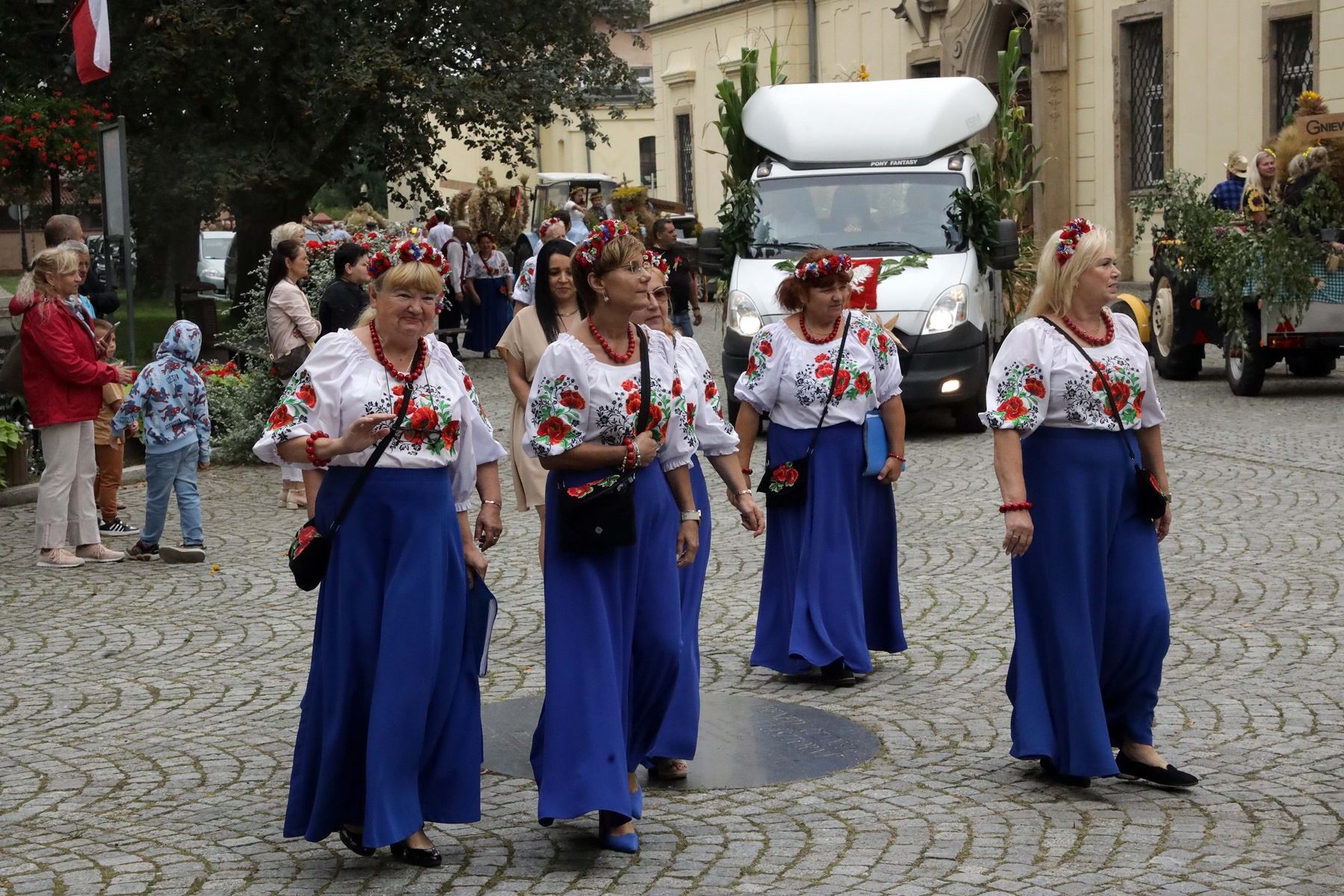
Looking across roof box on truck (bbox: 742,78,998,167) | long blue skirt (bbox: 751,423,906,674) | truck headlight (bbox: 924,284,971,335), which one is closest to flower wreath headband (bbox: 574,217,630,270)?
long blue skirt (bbox: 751,423,906,674)

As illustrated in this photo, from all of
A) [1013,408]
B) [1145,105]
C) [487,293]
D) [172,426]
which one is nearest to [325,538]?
[1013,408]

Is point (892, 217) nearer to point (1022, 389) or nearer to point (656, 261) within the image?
point (656, 261)

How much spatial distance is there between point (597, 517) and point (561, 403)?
0.34 m

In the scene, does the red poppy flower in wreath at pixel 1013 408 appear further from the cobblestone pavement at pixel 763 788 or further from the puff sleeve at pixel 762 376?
the puff sleeve at pixel 762 376

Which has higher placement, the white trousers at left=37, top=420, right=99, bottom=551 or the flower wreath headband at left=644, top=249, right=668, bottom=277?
the flower wreath headband at left=644, top=249, right=668, bottom=277

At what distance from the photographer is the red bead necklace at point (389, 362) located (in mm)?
5289

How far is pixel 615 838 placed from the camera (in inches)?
209

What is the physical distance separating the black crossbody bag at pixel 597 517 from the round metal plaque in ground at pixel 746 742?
44.3 inches

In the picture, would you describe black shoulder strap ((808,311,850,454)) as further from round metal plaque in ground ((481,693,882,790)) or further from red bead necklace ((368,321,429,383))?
red bead necklace ((368,321,429,383))

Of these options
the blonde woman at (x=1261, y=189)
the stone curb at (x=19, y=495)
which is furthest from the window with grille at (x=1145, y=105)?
the stone curb at (x=19, y=495)

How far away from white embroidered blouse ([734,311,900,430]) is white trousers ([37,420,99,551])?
14.9 ft

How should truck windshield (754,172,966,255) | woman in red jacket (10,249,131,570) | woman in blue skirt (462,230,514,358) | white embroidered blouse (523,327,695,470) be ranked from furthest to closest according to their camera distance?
1. woman in blue skirt (462,230,514,358)
2. truck windshield (754,172,966,255)
3. woman in red jacket (10,249,131,570)
4. white embroidered blouse (523,327,695,470)

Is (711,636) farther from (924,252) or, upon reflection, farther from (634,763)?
(924,252)

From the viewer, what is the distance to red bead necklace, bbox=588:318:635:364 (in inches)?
212
